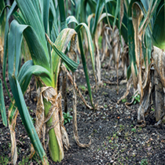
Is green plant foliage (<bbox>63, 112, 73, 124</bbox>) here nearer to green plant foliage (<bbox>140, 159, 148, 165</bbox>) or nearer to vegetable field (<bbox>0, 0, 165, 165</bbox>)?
vegetable field (<bbox>0, 0, 165, 165</bbox>)

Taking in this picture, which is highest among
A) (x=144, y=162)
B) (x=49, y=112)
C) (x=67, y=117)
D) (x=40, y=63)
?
(x=40, y=63)

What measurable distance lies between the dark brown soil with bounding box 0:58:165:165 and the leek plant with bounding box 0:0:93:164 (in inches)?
8.1

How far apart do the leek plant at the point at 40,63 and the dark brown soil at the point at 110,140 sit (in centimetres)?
21

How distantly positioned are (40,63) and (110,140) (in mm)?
751

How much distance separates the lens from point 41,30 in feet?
2.72

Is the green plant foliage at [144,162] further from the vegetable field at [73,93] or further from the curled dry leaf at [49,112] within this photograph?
the curled dry leaf at [49,112]

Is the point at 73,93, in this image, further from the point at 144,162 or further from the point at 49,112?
the point at 144,162

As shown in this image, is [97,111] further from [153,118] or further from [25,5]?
[25,5]

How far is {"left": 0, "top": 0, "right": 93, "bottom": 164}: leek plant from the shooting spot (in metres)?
0.64

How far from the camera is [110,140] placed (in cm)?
133

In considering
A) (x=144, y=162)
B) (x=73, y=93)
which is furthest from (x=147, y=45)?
(x=144, y=162)

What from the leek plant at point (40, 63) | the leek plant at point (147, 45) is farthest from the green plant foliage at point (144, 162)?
the leek plant at point (40, 63)

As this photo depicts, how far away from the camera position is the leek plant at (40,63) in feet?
2.10

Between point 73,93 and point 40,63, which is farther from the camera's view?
point 73,93
